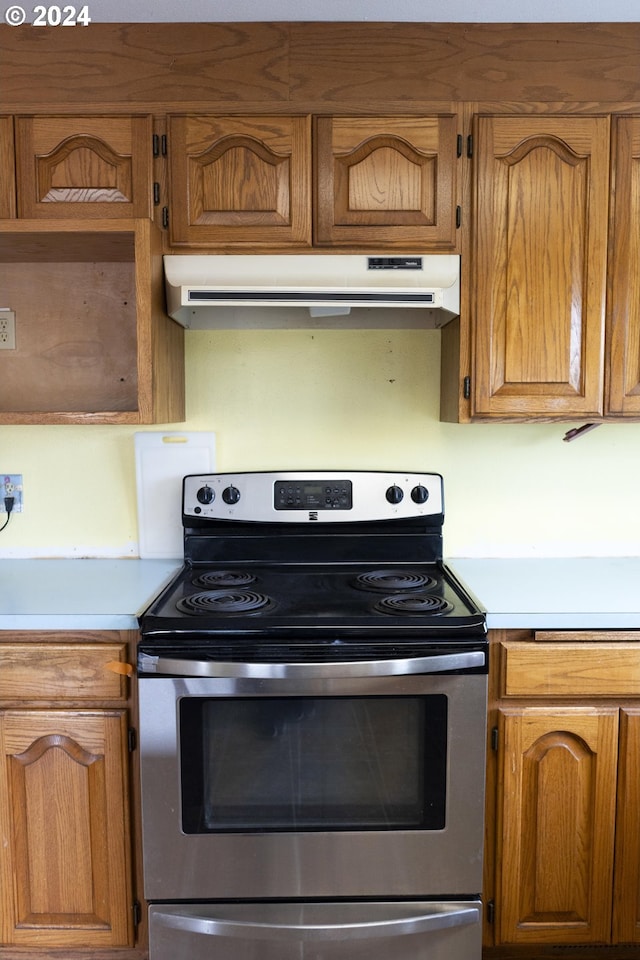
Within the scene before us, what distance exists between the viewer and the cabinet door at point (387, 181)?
1.71 meters

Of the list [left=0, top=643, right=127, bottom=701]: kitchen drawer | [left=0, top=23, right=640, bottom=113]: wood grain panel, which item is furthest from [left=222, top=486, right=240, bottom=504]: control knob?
[left=0, top=23, right=640, bottom=113]: wood grain panel

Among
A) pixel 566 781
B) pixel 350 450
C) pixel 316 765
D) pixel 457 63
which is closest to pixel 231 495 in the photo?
pixel 350 450

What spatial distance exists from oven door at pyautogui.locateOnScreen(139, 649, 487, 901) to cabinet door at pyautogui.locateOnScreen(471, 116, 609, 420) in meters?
0.70

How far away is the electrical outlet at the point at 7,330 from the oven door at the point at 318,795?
47.3 inches

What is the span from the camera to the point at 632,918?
1.59 metres

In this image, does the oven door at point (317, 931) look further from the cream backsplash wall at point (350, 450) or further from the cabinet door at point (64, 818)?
the cream backsplash wall at point (350, 450)

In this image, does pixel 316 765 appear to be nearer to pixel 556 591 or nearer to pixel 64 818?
pixel 64 818

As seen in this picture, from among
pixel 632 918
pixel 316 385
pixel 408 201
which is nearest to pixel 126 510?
pixel 316 385

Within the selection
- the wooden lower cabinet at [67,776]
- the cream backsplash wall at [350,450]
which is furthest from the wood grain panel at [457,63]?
the wooden lower cabinet at [67,776]

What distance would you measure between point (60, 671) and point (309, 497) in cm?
78

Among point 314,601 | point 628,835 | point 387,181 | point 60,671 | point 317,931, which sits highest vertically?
point 387,181

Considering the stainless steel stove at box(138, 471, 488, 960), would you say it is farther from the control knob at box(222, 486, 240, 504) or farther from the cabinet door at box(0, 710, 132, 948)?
the control knob at box(222, 486, 240, 504)

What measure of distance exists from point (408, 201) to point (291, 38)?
487mm

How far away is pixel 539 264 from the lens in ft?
5.67
